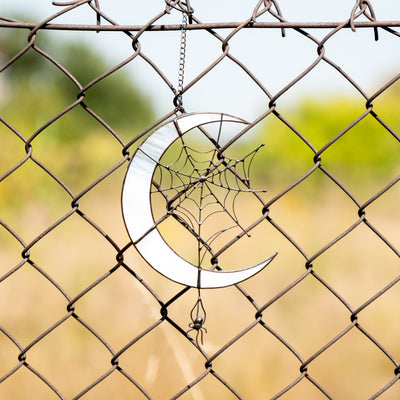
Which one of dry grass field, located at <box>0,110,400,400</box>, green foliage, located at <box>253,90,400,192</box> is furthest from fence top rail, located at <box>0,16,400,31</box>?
green foliage, located at <box>253,90,400,192</box>

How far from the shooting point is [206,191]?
4.29m

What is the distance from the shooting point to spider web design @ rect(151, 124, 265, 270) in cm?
64

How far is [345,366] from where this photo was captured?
2121 mm

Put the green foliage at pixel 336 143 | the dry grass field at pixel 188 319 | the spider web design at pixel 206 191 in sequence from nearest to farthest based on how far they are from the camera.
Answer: the spider web design at pixel 206 191 → the dry grass field at pixel 188 319 → the green foliage at pixel 336 143

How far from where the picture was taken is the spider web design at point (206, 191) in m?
0.64

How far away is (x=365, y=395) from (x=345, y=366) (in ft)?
0.51

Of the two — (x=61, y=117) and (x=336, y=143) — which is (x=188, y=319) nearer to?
(x=61, y=117)

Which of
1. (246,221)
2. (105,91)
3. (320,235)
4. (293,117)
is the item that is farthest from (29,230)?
(105,91)

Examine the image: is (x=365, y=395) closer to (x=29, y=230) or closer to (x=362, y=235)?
(x=362, y=235)

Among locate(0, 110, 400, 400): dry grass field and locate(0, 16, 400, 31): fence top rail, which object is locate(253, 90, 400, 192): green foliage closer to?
locate(0, 110, 400, 400): dry grass field

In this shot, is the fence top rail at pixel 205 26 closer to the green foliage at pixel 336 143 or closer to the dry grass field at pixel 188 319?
the dry grass field at pixel 188 319

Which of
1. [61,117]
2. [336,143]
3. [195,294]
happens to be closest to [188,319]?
[195,294]

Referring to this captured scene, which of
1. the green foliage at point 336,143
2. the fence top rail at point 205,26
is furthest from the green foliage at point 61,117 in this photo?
the green foliage at point 336,143

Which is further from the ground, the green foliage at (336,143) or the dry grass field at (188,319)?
the green foliage at (336,143)
